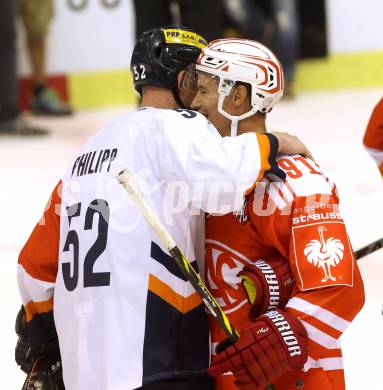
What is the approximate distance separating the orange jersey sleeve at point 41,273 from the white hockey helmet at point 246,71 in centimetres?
41

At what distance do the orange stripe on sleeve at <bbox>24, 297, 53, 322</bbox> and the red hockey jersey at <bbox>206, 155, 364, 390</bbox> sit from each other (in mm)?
393

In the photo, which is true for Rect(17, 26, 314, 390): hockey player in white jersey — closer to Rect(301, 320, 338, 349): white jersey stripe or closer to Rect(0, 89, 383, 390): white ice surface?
Rect(301, 320, 338, 349): white jersey stripe

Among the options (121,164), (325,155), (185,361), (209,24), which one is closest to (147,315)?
(185,361)

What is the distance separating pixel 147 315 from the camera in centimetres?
212

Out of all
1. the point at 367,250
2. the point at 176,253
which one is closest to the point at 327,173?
the point at 367,250

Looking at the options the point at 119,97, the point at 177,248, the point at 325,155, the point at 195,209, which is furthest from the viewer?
the point at 119,97

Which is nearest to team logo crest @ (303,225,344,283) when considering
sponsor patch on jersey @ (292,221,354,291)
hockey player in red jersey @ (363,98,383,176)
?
sponsor patch on jersey @ (292,221,354,291)

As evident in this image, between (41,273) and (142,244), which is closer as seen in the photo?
(142,244)

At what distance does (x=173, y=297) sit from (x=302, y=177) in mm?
346

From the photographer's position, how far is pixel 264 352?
2012mm

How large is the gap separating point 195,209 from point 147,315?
Result: 0.75ft

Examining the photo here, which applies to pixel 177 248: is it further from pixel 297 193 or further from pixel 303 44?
pixel 303 44

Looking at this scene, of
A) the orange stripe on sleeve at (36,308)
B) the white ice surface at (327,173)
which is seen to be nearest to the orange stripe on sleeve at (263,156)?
the orange stripe on sleeve at (36,308)

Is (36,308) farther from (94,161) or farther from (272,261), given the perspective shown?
(272,261)
